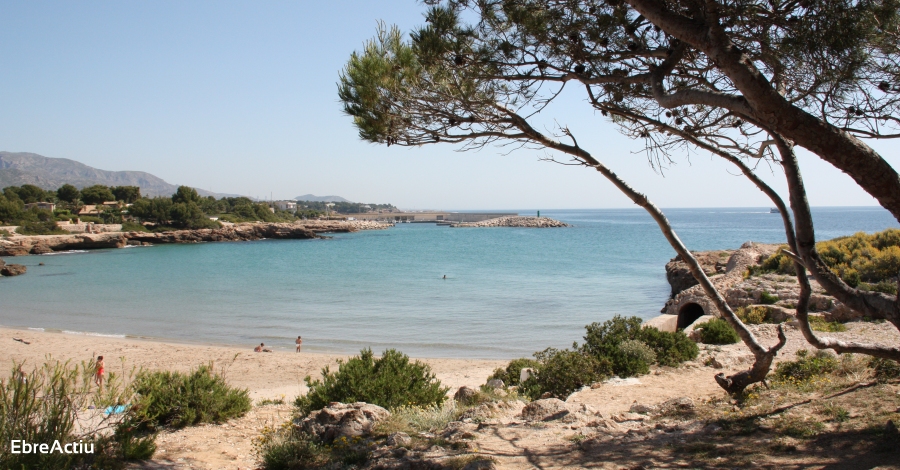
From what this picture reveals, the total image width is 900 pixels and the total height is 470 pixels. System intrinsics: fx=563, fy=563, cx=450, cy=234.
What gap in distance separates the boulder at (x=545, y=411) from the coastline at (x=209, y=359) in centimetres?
456

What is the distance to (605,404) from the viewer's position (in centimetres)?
688

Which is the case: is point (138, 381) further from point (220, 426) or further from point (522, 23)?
point (522, 23)

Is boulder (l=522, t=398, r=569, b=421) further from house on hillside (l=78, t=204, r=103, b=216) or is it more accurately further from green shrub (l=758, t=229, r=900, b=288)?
house on hillside (l=78, t=204, r=103, b=216)

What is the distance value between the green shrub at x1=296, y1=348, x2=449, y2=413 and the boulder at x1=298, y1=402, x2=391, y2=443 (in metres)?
0.91

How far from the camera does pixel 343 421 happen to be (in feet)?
18.8

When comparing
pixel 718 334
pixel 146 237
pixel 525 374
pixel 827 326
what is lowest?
pixel 146 237

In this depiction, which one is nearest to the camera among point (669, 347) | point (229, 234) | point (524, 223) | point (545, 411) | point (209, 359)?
point (545, 411)

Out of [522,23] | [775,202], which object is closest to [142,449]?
[522,23]

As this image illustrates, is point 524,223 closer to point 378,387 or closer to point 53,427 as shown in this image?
point 378,387

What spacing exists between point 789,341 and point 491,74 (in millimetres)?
8204

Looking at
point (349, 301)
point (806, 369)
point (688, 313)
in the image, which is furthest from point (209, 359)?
point (806, 369)

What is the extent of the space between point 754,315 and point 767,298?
1.92m

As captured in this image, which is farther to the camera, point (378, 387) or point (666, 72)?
point (378, 387)

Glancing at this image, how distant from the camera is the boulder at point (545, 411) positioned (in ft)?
18.8
